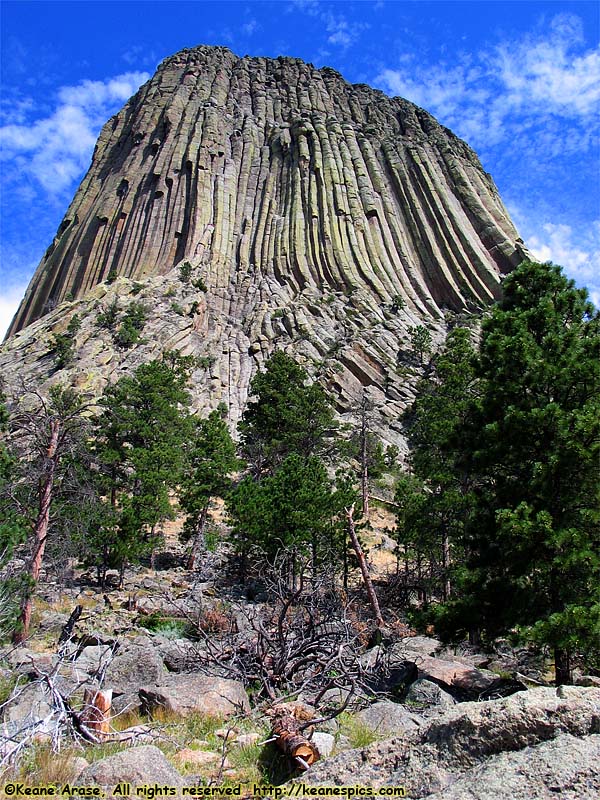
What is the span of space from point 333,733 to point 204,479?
66.5 feet

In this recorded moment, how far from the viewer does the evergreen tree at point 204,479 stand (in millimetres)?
25297

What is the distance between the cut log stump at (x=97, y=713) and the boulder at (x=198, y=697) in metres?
1.07

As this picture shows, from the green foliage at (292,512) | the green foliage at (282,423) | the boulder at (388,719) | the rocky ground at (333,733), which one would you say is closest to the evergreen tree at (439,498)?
the green foliage at (292,512)

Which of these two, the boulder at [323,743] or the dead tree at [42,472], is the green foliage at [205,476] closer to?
the dead tree at [42,472]

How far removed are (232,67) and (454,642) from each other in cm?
9460

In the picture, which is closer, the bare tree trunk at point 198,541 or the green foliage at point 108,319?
the bare tree trunk at point 198,541

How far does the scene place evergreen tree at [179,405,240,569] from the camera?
83.0ft

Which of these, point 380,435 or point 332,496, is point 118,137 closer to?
point 380,435

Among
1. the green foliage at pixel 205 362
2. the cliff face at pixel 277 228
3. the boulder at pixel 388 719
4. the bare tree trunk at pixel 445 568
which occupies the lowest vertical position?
the boulder at pixel 388 719

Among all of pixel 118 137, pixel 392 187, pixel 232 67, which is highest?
pixel 232 67

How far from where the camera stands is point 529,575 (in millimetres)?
10281

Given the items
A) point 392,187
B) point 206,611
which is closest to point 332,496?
point 206,611

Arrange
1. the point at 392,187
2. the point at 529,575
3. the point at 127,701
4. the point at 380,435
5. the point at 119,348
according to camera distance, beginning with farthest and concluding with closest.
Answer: the point at 392,187
the point at 119,348
the point at 380,435
the point at 529,575
the point at 127,701

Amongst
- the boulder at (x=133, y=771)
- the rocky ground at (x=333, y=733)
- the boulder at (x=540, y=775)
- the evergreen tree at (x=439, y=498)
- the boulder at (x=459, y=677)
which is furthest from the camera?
the evergreen tree at (x=439, y=498)
